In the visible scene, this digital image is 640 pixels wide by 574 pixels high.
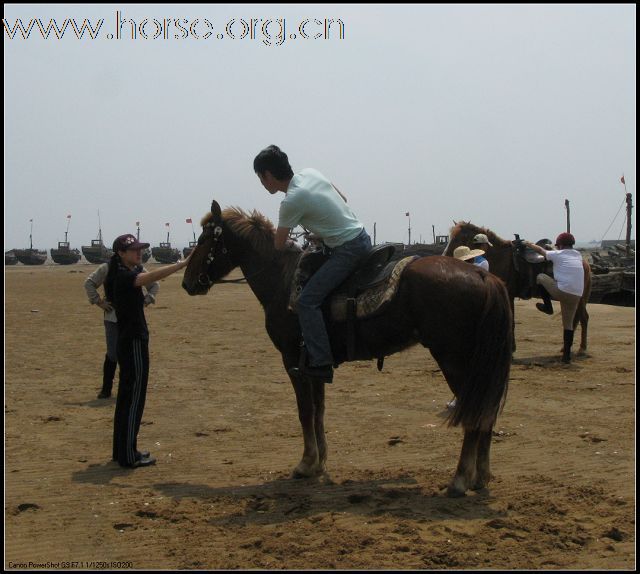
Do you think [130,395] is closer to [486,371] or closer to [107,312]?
[107,312]

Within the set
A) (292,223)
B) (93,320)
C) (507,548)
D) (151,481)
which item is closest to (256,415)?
(151,481)

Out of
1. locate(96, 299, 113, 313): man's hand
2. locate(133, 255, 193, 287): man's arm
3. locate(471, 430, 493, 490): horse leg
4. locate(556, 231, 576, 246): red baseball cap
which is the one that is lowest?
locate(471, 430, 493, 490): horse leg

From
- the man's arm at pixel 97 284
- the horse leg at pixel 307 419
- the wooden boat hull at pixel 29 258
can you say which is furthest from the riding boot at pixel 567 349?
the wooden boat hull at pixel 29 258

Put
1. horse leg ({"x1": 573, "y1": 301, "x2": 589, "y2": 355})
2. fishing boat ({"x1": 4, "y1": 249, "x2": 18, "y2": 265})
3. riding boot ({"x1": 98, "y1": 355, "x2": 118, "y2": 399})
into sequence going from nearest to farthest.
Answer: riding boot ({"x1": 98, "y1": 355, "x2": 118, "y2": 399}), horse leg ({"x1": 573, "y1": 301, "x2": 589, "y2": 355}), fishing boat ({"x1": 4, "y1": 249, "x2": 18, "y2": 265})

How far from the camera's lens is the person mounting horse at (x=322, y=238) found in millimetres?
6441

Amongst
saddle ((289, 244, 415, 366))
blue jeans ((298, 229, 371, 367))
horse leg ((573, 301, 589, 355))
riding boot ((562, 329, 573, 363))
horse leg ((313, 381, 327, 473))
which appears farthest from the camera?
horse leg ((573, 301, 589, 355))

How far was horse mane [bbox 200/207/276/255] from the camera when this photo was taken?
7.25 metres

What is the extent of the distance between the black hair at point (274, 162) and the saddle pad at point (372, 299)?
116 cm

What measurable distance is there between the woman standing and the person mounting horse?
1500 millimetres

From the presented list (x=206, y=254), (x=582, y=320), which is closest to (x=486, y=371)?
(x=206, y=254)

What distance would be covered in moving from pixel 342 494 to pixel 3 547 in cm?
→ 253

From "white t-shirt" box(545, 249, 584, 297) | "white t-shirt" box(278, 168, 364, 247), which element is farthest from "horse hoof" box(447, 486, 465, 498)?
"white t-shirt" box(545, 249, 584, 297)

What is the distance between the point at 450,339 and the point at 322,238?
1.41 meters

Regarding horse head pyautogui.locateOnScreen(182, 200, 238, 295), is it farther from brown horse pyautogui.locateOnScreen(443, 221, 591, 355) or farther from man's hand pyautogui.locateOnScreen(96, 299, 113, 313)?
brown horse pyautogui.locateOnScreen(443, 221, 591, 355)
